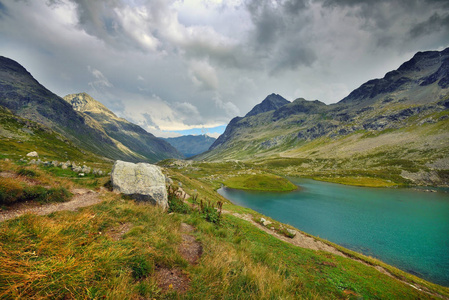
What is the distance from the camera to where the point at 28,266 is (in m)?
3.98

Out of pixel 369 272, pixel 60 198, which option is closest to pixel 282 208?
pixel 369 272

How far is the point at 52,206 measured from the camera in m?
11.8

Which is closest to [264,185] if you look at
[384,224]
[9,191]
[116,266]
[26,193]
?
[384,224]

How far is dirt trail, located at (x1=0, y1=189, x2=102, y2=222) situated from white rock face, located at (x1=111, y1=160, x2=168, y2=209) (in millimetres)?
3155

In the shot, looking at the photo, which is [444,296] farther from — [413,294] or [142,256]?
[142,256]

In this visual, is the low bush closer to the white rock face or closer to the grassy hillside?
the grassy hillside

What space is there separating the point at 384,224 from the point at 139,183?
53873mm

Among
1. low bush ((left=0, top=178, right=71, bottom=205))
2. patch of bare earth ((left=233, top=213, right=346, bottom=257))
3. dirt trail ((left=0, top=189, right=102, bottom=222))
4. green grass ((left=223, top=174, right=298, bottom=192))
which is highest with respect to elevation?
low bush ((left=0, top=178, right=71, bottom=205))

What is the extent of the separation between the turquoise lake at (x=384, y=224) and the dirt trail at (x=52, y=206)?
38682mm

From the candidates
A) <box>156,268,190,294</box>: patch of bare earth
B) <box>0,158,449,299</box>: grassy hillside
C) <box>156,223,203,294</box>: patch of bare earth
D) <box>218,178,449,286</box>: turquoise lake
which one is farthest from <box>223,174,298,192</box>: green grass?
<box>156,268,190,294</box>: patch of bare earth

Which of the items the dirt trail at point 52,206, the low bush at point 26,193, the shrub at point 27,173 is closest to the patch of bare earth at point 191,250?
the dirt trail at point 52,206

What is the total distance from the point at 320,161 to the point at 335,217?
502ft

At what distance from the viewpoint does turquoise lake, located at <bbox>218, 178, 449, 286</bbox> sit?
84.7 ft

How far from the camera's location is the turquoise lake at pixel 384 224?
84.7 ft
